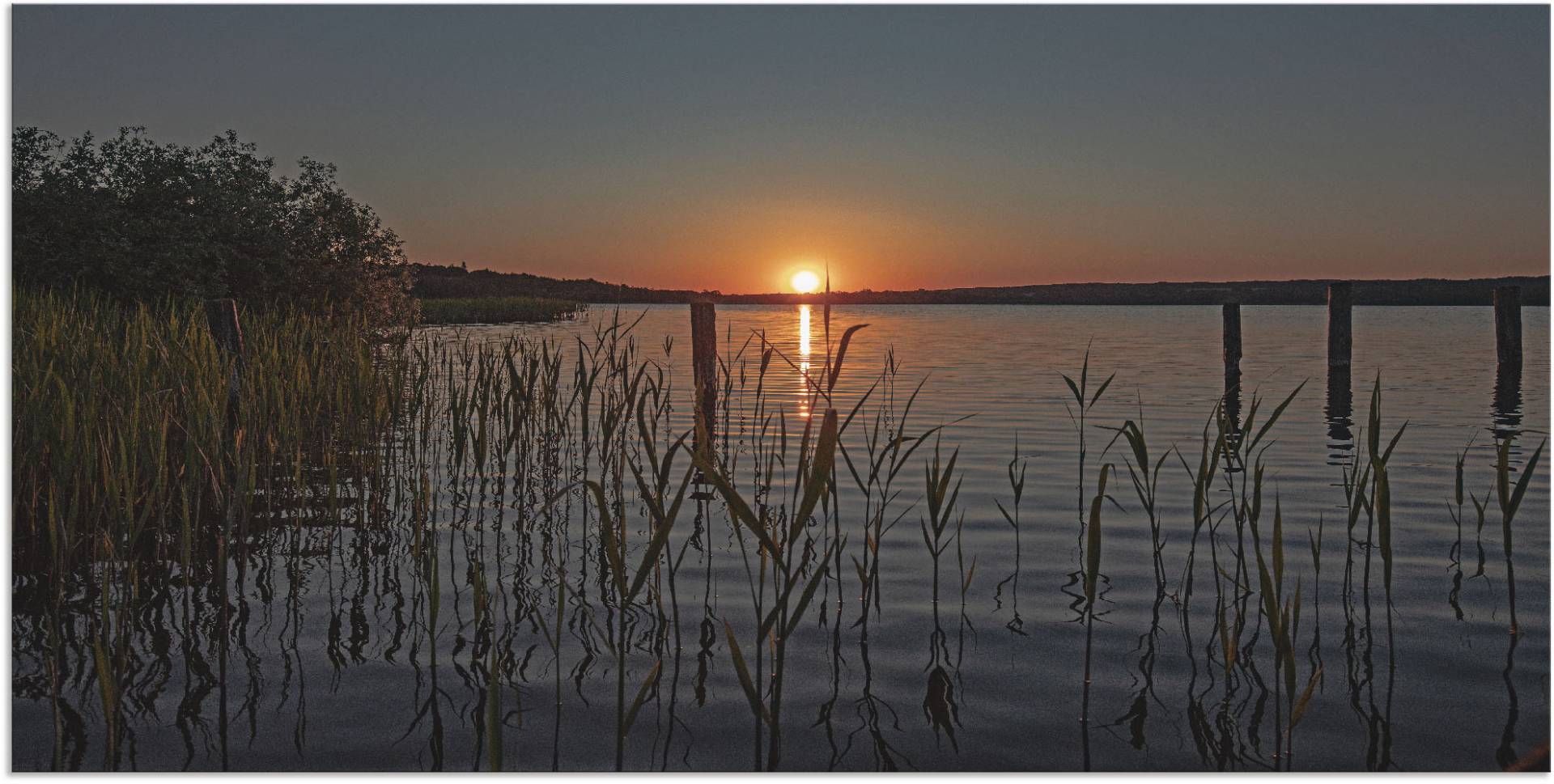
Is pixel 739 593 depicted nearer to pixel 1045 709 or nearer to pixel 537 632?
pixel 537 632

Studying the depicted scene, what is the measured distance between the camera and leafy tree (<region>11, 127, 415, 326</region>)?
18.0 m

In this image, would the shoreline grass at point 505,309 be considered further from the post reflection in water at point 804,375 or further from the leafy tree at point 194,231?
the leafy tree at point 194,231

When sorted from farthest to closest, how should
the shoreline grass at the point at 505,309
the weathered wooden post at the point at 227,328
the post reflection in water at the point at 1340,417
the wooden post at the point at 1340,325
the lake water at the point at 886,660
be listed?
the shoreline grass at the point at 505,309 < the wooden post at the point at 1340,325 < the post reflection in water at the point at 1340,417 < the weathered wooden post at the point at 227,328 < the lake water at the point at 886,660

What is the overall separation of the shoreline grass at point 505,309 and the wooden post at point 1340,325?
37.6 m

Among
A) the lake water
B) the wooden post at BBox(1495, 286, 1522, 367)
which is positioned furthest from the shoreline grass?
the lake water

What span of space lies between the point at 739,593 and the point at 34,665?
300 cm

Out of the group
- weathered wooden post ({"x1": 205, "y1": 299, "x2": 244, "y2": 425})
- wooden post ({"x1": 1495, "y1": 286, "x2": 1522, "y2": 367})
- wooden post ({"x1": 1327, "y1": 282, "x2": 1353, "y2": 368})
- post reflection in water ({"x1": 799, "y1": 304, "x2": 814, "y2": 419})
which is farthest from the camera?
wooden post ({"x1": 1327, "y1": 282, "x2": 1353, "y2": 368})

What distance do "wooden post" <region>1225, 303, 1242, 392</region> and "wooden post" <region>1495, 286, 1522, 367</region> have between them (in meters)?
4.22

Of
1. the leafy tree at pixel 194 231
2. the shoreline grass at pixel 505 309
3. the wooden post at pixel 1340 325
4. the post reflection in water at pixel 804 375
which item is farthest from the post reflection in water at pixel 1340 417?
the shoreline grass at pixel 505 309

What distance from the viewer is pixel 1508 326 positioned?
18.1 meters

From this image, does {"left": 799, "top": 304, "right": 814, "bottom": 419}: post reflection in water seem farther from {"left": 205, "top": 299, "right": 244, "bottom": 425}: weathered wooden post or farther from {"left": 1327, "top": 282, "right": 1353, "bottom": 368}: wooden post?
{"left": 1327, "top": 282, "right": 1353, "bottom": 368}: wooden post

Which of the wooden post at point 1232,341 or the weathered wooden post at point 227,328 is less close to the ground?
the weathered wooden post at point 227,328

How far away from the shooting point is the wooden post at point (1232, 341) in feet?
58.1

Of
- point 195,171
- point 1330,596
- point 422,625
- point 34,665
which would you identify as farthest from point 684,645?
point 195,171
